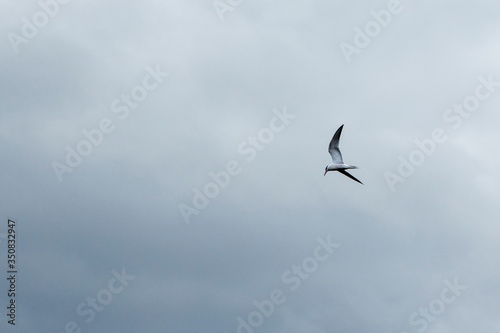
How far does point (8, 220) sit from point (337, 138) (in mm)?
48082

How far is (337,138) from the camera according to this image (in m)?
77.0

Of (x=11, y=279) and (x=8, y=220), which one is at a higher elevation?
(x=8, y=220)

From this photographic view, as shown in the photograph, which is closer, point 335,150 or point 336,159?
point 336,159

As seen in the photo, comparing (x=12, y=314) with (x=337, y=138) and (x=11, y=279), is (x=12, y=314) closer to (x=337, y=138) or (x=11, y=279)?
(x=11, y=279)

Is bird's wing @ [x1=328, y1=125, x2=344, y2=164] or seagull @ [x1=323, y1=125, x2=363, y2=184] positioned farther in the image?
bird's wing @ [x1=328, y1=125, x2=344, y2=164]

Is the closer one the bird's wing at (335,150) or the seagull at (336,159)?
the seagull at (336,159)

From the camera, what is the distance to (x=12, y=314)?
8031cm

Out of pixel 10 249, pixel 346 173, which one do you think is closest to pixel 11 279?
pixel 10 249

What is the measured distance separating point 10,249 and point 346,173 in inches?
1897

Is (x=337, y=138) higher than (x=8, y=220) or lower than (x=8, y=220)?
lower

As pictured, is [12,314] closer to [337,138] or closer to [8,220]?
[8,220]

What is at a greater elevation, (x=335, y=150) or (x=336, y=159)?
(x=335, y=150)

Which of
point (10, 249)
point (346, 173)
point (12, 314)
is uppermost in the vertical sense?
point (10, 249)

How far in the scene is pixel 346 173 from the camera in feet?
252
